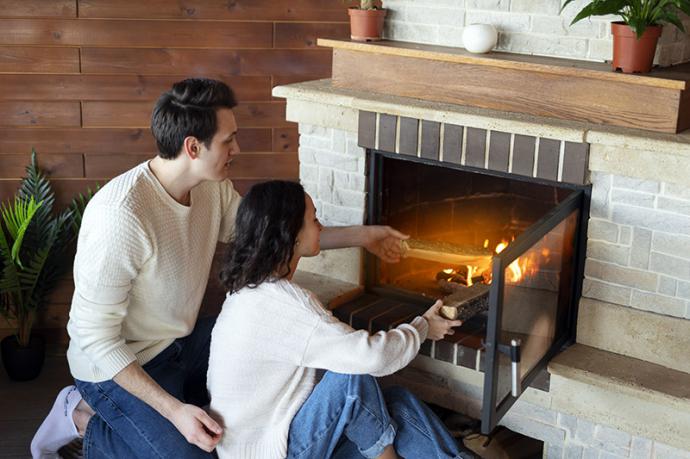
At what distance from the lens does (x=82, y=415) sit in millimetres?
2783

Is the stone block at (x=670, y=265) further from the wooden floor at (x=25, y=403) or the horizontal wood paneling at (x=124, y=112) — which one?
the wooden floor at (x=25, y=403)

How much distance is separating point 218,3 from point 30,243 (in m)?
1.08

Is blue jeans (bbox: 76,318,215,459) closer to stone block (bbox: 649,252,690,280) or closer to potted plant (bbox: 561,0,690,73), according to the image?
stone block (bbox: 649,252,690,280)

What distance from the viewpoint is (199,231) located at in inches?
109

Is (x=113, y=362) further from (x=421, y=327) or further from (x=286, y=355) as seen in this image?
(x=421, y=327)

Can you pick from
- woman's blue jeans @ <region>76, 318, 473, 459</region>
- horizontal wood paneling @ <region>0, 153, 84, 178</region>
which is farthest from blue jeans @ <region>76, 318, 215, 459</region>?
horizontal wood paneling @ <region>0, 153, 84, 178</region>

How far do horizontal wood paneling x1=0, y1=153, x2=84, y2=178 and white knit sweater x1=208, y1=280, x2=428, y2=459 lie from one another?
135 centimetres

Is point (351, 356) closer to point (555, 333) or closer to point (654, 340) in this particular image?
point (555, 333)

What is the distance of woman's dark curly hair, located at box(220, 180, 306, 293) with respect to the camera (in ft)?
7.95

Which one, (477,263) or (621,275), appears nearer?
(621,275)

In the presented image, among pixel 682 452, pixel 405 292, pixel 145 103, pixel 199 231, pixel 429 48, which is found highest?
pixel 429 48

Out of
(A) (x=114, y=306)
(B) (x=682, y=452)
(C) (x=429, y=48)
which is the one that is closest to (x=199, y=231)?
(A) (x=114, y=306)

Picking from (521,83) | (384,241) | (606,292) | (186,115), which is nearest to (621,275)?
(606,292)

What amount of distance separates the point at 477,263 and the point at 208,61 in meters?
1.23
